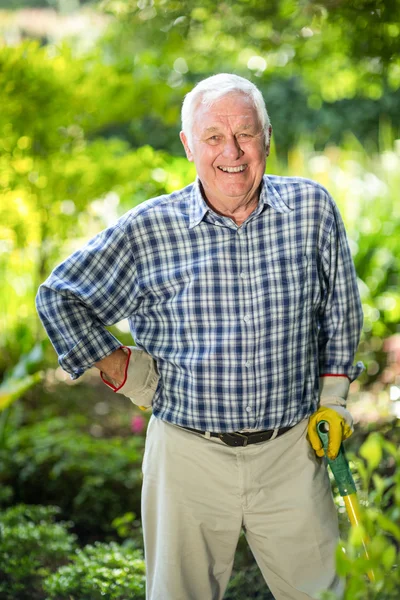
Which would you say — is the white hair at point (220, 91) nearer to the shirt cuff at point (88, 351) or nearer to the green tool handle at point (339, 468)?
the shirt cuff at point (88, 351)

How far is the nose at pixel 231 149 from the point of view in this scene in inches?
79.4

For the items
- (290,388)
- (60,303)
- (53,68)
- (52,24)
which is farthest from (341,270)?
(52,24)

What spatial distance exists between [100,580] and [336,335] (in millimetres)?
1305

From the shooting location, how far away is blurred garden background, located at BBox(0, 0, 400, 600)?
9.89 feet

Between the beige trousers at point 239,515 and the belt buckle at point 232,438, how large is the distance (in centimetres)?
2

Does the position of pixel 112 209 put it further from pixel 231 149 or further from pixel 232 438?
pixel 232 438

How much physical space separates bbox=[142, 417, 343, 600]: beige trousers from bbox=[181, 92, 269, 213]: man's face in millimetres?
698

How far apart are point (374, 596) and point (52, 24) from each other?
14028mm

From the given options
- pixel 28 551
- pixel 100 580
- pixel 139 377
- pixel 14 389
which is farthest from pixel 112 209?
pixel 139 377

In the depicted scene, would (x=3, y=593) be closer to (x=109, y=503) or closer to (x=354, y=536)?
(x=109, y=503)

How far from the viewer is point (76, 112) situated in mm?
4848

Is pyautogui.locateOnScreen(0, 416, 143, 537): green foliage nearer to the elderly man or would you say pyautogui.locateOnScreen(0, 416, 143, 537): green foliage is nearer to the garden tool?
the elderly man

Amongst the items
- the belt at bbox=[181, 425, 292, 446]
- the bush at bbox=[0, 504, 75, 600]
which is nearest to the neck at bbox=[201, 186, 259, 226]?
the belt at bbox=[181, 425, 292, 446]

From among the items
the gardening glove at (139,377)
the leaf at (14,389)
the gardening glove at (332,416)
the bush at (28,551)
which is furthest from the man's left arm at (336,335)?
the leaf at (14,389)
